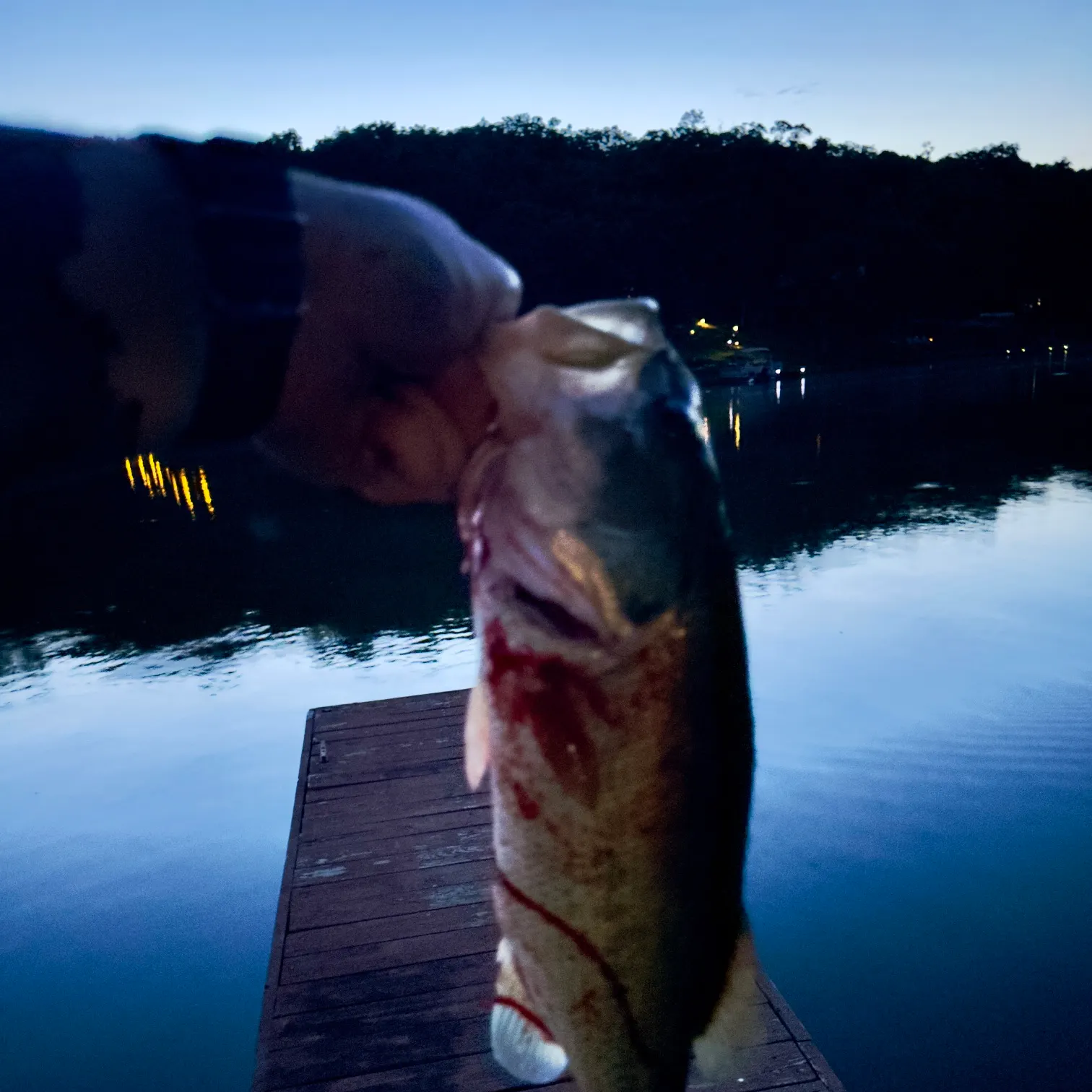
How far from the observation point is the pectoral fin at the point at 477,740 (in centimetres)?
97

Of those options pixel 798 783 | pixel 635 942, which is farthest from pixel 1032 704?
pixel 635 942

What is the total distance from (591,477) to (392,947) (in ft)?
10.6

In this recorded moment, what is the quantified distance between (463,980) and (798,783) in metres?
3.22

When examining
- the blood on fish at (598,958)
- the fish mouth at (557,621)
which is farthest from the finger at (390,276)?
the blood on fish at (598,958)

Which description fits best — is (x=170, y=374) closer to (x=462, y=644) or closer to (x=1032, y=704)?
(x=1032, y=704)

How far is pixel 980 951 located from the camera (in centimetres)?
461

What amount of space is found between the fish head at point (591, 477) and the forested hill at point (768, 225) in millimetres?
42353

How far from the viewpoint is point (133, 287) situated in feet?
2.55

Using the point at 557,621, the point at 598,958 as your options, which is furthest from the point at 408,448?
the point at 598,958

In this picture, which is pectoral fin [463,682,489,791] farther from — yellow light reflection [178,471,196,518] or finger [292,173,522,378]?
yellow light reflection [178,471,196,518]

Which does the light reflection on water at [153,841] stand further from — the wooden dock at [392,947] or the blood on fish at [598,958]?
the blood on fish at [598,958]

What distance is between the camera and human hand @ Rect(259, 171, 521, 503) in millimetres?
816

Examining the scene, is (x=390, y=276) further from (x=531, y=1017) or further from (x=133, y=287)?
(x=531, y=1017)

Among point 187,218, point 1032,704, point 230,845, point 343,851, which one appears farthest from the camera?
point 1032,704
